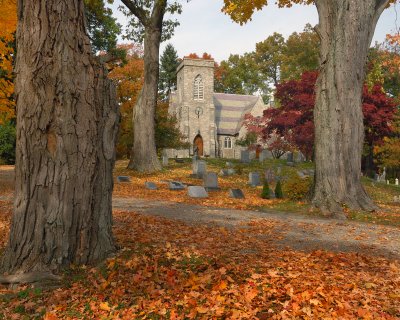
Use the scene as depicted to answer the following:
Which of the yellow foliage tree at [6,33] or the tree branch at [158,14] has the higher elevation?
the tree branch at [158,14]

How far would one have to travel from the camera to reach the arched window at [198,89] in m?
46.2

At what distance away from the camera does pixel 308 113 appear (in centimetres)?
2670

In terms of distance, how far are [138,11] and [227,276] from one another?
18.8 meters

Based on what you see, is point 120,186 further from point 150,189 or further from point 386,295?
point 386,295

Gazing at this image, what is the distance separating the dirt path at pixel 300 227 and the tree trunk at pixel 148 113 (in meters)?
8.56

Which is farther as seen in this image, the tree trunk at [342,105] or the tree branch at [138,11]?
the tree branch at [138,11]

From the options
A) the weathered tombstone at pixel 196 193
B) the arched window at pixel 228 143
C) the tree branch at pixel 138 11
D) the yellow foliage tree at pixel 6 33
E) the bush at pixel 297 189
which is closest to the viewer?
the yellow foliage tree at pixel 6 33

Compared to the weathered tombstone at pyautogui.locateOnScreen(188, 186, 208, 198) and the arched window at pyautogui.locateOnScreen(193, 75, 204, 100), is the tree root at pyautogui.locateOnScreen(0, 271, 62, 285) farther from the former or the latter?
the arched window at pyautogui.locateOnScreen(193, 75, 204, 100)

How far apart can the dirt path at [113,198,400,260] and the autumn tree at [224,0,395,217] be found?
4.35ft

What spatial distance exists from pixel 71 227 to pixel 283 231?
478 centimetres

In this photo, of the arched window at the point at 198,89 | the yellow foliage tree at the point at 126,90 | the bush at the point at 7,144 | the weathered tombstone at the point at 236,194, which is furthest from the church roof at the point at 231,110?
the weathered tombstone at the point at 236,194

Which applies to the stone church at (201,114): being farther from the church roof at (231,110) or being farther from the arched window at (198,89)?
the church roof at (231,110)

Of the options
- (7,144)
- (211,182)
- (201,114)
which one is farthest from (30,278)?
(201,114)

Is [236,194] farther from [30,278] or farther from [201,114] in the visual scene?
[201,114]
